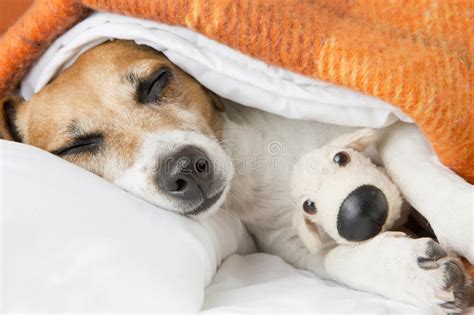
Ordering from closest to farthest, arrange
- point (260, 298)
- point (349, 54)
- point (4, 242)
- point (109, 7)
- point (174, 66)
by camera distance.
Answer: point (4, 242), point (260, 298), point (349, 54), point (109, 7), point (174, 66)

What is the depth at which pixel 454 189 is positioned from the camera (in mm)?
1130

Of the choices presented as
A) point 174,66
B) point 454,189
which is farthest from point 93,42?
point 454,189

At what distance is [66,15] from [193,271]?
875 millimetres

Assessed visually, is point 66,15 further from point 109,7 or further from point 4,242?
point 4,242

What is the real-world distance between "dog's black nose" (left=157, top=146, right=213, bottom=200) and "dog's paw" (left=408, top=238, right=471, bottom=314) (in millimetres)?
529

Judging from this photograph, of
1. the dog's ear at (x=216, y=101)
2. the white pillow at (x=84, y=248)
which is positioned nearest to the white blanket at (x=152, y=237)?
the white pillow at (x=84, y=248)

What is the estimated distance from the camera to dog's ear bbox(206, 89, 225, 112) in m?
1.62

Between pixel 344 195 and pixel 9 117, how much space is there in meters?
1.12

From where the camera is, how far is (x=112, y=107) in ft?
4.77

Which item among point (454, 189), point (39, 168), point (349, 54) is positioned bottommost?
point (39, 168)

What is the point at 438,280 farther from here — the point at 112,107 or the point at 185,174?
the point at 112,107

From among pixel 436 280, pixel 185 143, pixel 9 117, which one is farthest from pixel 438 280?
pixel 9 117

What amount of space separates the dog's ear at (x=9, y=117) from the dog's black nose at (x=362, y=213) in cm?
106

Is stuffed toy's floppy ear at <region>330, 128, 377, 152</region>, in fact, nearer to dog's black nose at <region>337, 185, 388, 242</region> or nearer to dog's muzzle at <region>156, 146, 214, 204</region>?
dog's black nose at <region>337, 185, 388, 242</region>
